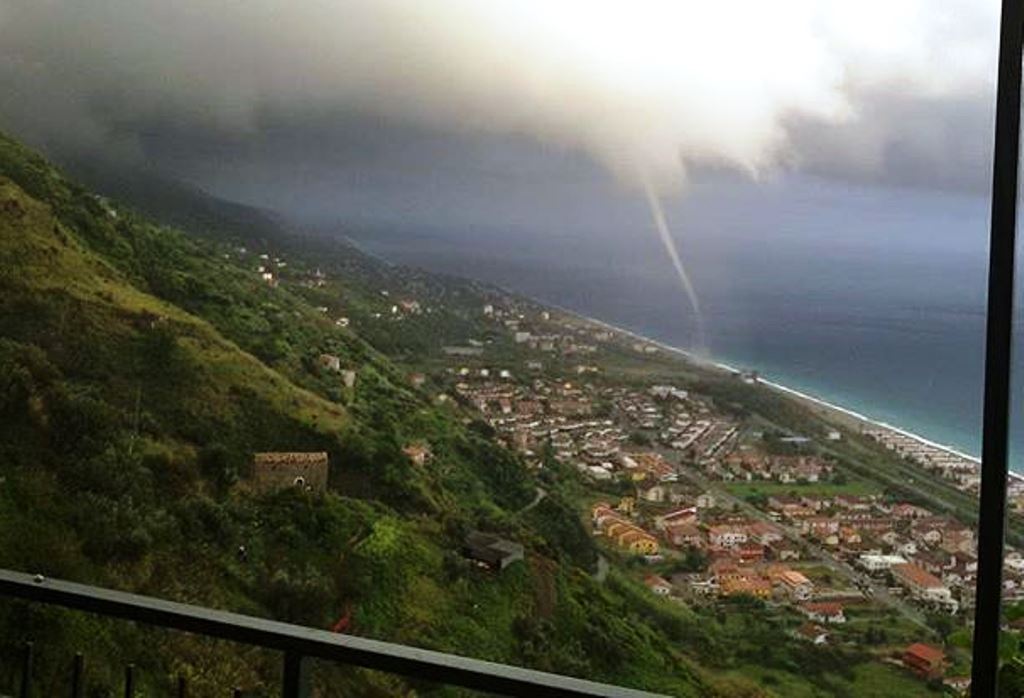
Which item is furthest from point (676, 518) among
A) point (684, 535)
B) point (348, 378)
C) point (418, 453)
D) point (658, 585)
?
point (348, 378)

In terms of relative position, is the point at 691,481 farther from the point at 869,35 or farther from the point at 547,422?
the point at 869,35

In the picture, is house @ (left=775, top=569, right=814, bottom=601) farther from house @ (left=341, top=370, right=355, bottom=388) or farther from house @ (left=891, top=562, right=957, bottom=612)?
house @ (left=341, top=370, right=355, bottom=388)

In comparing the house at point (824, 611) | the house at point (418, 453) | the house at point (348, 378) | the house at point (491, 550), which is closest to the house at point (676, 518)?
the house at point (824, 611)

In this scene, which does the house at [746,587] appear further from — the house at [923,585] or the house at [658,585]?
the house at [923,585]

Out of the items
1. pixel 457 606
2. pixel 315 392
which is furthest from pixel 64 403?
pixel 457 606

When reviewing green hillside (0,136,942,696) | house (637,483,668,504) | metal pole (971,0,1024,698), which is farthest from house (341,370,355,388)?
metal pole (971,0,1024,698)

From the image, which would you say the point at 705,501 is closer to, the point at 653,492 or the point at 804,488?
the point at 653,492
